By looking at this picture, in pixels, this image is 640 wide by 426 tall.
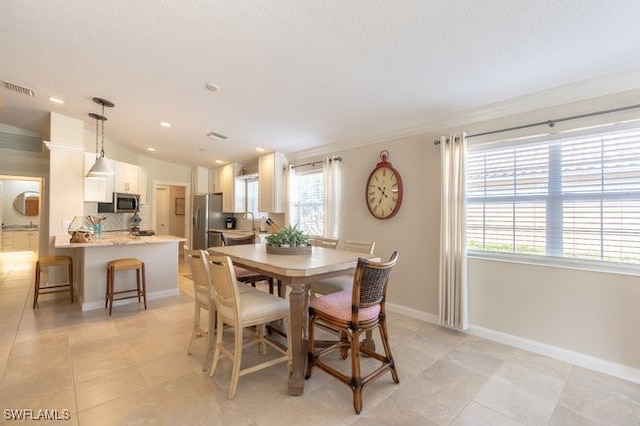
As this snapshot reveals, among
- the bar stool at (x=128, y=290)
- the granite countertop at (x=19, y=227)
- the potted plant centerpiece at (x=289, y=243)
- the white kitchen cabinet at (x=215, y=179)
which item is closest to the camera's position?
the potted plant centerpiece at (x=289, y=243)

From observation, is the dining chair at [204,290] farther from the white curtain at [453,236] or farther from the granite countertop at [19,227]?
the granite countertop at [19,227]

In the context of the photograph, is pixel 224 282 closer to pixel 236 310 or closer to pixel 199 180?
pixel 236 310

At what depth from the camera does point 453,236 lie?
10.1ft

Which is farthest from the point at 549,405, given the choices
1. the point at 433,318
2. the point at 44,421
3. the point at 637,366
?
the point at 44,421

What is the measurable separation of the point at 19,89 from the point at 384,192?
4.72 metres

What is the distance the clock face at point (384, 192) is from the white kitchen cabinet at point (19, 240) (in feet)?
31.2

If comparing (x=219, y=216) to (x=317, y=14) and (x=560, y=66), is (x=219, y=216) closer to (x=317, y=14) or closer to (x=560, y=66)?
(x=317, y=14)

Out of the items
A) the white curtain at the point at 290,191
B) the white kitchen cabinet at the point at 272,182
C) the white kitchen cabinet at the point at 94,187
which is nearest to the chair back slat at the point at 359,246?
the white curtain at the point at 290,191

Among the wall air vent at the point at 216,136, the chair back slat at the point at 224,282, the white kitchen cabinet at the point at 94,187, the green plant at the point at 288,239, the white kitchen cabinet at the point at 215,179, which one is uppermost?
the wall air vent at the point at 216,136

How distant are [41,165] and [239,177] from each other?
3874 millimetres

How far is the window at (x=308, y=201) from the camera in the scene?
4883 mm

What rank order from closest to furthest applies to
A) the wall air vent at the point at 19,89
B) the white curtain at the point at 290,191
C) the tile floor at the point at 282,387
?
the tile floor at the point at 282,387 < the wall air vent at the point at 19,89 < the white curtain at the point at 290,191

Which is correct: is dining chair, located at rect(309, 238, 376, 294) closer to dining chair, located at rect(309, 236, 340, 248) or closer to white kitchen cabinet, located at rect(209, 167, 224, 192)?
dining chair, located at rect(309, 236, 340, 248)

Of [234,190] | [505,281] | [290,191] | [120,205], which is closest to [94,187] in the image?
[120,205]
